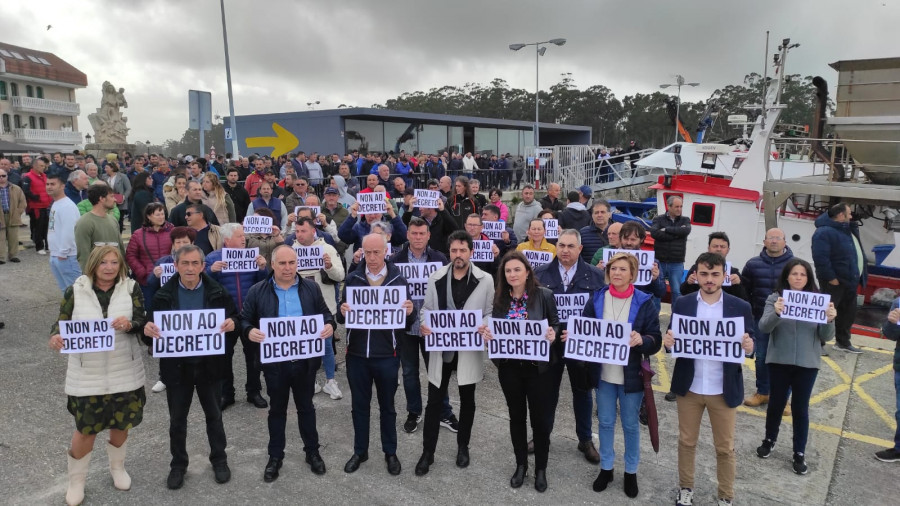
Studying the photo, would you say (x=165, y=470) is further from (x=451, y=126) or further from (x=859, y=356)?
(x=451, y=126)

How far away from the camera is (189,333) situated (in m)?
4.59

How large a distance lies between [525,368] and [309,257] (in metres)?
2.90

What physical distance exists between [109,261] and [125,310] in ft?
1.33

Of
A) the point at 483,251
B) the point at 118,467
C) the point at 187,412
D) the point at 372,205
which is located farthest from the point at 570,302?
the point at 118,467

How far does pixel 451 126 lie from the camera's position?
35500 millimetres

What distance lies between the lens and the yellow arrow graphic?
28875 millimetres

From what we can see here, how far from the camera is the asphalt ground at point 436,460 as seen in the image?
4.70 metres

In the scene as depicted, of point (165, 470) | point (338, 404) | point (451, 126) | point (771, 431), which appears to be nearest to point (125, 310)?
point (165, 470)

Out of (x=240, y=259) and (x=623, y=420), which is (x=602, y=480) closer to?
(x=623, y=420)

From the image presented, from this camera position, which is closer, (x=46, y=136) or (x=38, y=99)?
(x=46, y=136)

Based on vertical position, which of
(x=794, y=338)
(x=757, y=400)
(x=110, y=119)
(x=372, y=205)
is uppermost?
(x=110, y=119)

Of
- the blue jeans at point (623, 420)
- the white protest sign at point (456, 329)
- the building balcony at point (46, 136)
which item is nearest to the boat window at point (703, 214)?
the blue jeans at point (623, 420)

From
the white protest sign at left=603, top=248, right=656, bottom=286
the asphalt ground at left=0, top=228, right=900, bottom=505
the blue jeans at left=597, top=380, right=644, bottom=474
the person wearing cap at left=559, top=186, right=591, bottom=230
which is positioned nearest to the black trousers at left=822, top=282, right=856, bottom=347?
the asphalt ground at left=0, top=228, right=900, bottom=505

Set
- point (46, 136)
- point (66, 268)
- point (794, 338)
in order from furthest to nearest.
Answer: point (46, 136) < point (66, 268) < point (794, 338)
